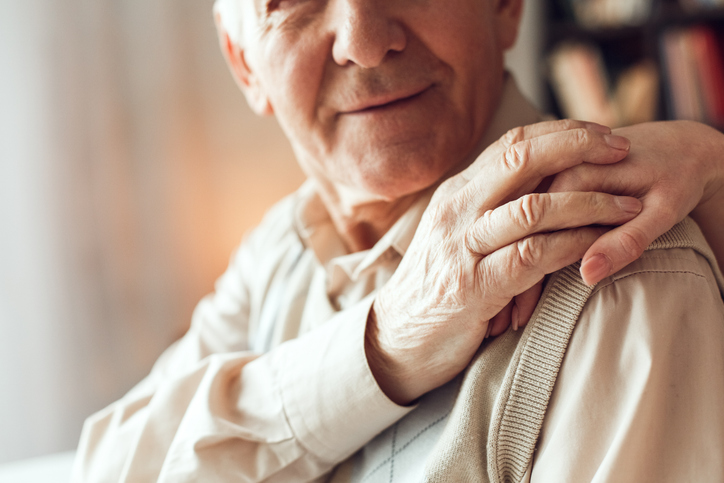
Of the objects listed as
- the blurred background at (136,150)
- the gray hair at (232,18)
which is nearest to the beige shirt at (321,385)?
the gray hair at (232,18)

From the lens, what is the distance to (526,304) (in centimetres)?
60

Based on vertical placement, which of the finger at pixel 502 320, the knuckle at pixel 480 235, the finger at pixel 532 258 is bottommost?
the finger at pixel 502 320

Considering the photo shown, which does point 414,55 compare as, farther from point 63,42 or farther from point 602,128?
point 63,42

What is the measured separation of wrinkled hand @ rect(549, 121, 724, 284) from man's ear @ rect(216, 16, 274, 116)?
680 mm

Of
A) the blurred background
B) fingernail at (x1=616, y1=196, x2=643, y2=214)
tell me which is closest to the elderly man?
fingernail at (x1=616, y1=196, x2=643, y2=214)

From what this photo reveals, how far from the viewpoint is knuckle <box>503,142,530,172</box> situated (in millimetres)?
563

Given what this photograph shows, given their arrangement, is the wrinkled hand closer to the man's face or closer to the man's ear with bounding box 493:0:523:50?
the man's face

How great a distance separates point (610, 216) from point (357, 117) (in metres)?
0.41

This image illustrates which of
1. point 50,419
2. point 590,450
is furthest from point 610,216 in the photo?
point 50,419

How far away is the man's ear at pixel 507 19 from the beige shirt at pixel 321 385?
12 cm

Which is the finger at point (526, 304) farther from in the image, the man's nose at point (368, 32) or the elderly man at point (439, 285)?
the man's nose at point (368, 32)

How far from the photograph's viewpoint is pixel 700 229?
26.0 inches

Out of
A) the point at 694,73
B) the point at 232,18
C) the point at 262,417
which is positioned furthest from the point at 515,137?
the point at 694,73

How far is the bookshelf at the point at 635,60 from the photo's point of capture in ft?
7.09
